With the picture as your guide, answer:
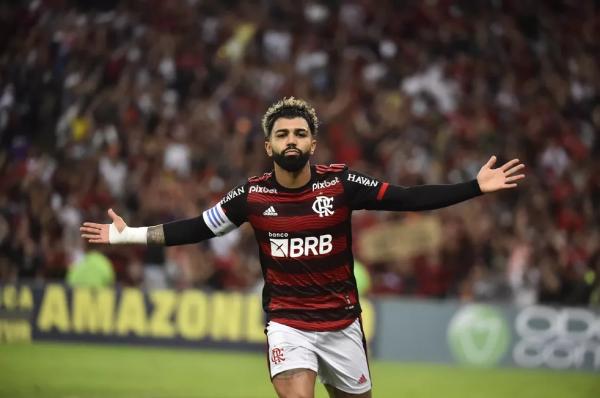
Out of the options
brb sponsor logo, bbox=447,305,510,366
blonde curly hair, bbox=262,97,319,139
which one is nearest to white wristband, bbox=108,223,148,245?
blonde curly hair, bbox=262,97,319,139

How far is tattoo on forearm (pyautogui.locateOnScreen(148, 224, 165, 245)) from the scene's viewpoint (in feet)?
27.6

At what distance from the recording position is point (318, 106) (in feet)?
73.8

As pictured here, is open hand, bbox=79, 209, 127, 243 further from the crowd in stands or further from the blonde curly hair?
the crowd in stands

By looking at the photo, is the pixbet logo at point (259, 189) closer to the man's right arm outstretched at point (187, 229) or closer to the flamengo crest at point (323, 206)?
the man's right arm outstretched at point (187, 229)

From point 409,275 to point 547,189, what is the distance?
3.36 m

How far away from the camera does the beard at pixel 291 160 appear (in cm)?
788

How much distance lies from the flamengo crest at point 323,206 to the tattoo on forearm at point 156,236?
114 cm

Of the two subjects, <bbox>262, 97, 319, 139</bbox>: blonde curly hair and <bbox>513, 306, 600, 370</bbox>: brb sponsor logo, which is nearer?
<bbox>262, 97, 319, 139</bbox>: blonde curly hair

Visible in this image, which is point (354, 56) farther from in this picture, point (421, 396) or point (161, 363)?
point (421, 396)

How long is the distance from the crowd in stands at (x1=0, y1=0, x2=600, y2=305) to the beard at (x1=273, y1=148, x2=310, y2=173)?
450 inches

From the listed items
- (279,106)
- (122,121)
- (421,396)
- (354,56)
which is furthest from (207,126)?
(279,106)

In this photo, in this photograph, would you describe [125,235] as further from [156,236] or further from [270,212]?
[270,212]

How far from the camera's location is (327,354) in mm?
7977

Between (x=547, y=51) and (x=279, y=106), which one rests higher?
(x=547, y=51)
